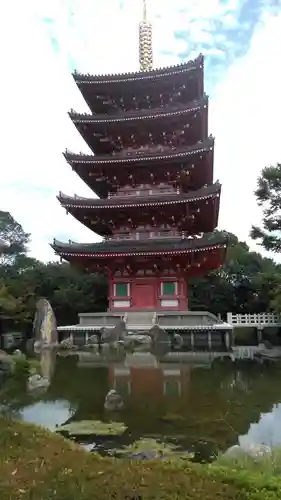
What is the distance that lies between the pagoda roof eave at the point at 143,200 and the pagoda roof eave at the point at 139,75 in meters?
7.50

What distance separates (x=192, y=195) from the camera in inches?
973

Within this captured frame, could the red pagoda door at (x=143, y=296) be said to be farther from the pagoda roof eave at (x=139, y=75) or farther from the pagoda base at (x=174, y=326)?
the pagoda roof eave at (x=139, y=75)

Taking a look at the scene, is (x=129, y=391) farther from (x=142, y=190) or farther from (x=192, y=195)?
(x=142, y=190)

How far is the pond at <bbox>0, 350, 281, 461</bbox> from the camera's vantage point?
6.73 metres

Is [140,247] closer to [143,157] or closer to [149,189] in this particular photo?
[149,189]

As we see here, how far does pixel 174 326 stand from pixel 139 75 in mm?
15681

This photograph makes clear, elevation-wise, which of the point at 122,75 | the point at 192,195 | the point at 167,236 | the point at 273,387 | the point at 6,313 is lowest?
the point at 273,387

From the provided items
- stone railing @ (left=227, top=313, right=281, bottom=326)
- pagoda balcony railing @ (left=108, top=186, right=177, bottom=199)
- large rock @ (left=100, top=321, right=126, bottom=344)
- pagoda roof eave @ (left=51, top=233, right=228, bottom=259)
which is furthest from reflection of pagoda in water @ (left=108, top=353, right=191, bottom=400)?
pagoda balcony railing @ (left=108, top=186, right=177, bottom=199)

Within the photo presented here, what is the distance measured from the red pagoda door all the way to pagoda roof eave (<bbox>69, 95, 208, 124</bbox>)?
10.2 metres

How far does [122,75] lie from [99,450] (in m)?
25.6

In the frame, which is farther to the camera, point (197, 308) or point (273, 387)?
point (197, 308)

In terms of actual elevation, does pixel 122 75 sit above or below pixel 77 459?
above

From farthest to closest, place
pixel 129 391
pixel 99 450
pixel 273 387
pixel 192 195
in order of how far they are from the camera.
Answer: pixel 192 195 → pixel 273 387 → pixel 129 391 → pixel 99 450

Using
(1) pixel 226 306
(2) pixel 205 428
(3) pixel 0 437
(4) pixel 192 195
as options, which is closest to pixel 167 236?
(4) pixel 192 195
